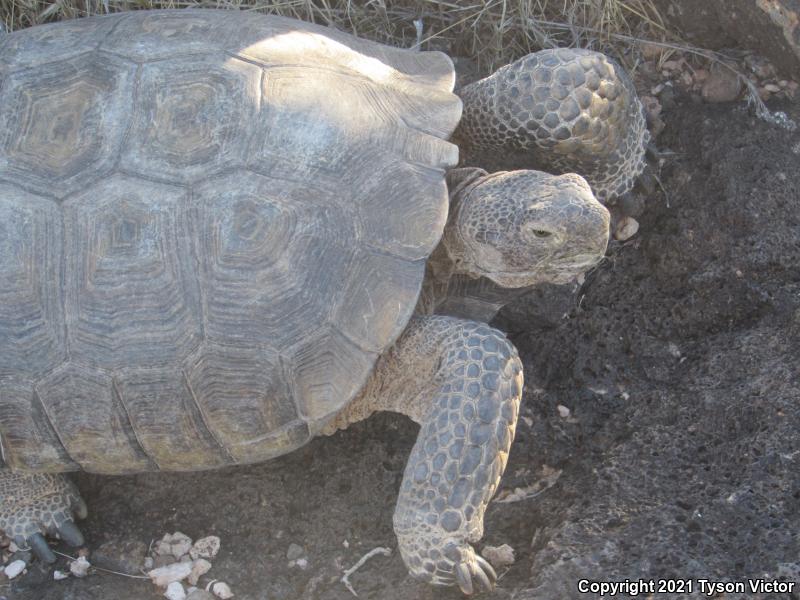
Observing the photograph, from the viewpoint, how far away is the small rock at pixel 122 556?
3.01m

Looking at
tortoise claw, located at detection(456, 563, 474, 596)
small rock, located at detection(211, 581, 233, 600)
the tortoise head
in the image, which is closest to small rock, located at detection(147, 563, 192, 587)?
small rock, located at detection(211, 581, 233, 600)

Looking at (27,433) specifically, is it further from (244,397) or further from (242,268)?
(242,268)

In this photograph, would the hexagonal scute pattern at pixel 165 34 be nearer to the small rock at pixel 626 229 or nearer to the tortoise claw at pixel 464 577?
the small rock at pixel 626 229

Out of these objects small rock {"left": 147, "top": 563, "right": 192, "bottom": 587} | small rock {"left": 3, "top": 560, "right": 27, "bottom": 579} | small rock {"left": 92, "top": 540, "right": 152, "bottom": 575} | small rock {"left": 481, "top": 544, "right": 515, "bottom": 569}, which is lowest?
small rock {"left": 3, "top": 560, "right": 27, "bottom": 579}

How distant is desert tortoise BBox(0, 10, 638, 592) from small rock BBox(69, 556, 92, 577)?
41 cm

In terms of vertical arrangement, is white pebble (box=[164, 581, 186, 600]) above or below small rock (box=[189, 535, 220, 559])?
above

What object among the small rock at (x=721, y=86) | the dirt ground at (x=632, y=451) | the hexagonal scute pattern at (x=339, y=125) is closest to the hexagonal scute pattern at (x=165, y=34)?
the hexagonal scute pattern at (x=339, y=125)

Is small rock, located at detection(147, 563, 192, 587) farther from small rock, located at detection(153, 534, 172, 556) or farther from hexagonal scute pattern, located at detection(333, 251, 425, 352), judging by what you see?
hexagonal scute pattern, located at detection(333, 251, 425, 352)

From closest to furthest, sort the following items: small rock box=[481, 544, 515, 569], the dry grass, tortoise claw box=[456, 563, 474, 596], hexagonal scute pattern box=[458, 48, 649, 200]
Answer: tortoise claw box=[456, 563, 474, 596], small rock box=[481, 544, 515, 569], hexagonal scute pattern box=[458, 48, 649, 200], the dry grass

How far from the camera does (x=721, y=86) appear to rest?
145 inches

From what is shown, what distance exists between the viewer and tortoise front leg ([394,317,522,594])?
2.54 metres

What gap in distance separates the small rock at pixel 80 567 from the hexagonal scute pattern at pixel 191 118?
1.36 m

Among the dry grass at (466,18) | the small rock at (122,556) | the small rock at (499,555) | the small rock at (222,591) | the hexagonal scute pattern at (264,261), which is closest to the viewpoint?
the hexagonal scute pattern at (264,261)

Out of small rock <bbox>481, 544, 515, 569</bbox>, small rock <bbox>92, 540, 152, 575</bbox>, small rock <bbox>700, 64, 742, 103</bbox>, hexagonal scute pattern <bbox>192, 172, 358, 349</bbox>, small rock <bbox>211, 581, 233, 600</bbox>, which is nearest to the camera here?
hexagonal scute pattern <bbox>192, 172, 358, 349</bbox>
